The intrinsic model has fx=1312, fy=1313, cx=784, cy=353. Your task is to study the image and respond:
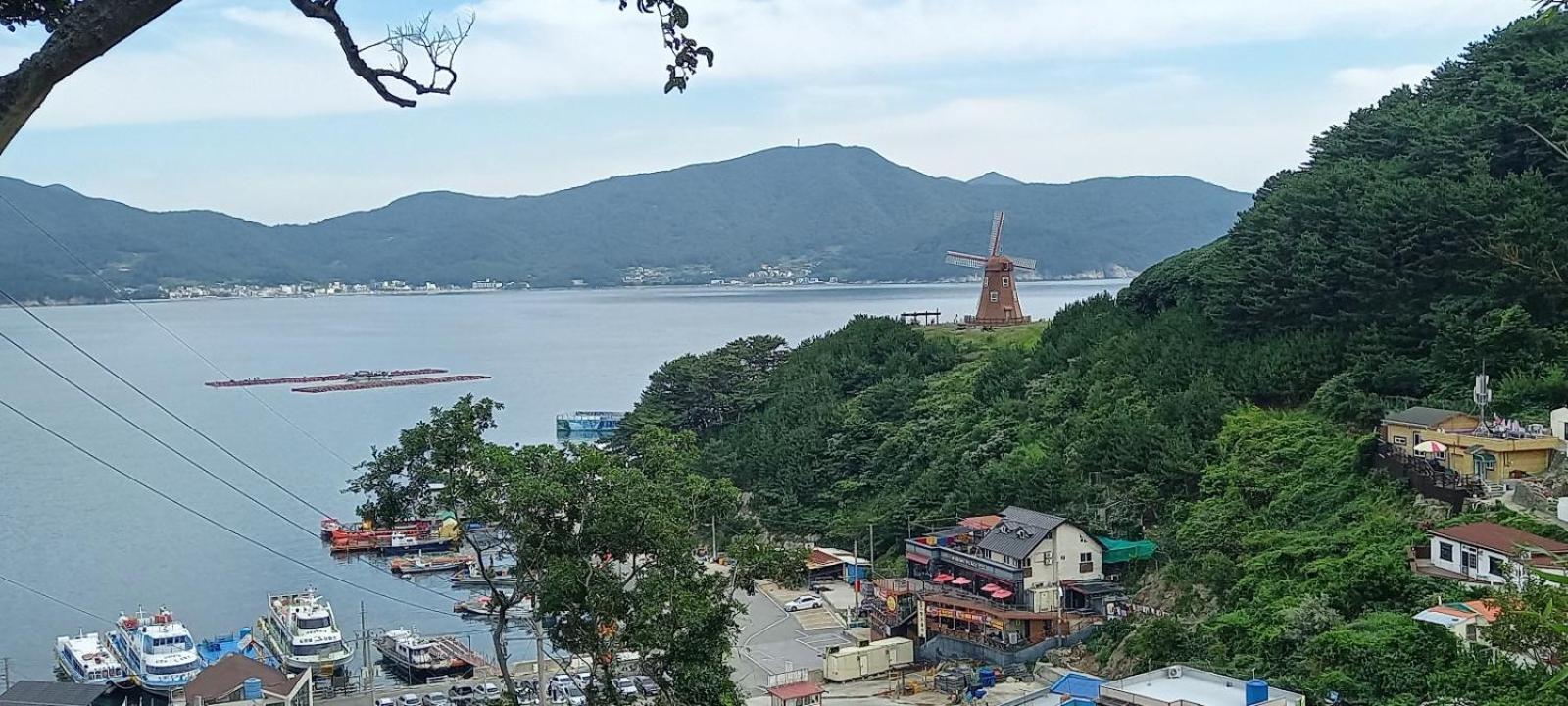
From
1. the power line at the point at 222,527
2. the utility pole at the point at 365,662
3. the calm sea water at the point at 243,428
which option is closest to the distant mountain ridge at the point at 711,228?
the calm sea water at the point at 243,428

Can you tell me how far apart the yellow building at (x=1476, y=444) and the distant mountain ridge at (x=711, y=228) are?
112549mm

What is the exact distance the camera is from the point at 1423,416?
14320mm

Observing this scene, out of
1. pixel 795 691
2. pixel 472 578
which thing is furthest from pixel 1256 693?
pixel 472 578

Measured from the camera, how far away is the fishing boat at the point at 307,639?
693 inches

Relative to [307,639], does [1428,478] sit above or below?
above

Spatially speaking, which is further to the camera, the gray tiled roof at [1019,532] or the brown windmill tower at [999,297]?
the brown windmill tower at [999,297]

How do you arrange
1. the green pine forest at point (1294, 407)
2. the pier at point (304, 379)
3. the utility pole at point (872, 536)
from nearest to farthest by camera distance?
the green pine forest at point (1294, 407) < the utility pole at point (872, 536) < the pier at point (304, 379)

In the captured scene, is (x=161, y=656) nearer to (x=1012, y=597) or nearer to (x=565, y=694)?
(x=565, y=694)

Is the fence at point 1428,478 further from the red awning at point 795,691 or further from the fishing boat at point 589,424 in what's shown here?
the fishing boat at point 589,424

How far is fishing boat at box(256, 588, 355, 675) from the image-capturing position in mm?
17609

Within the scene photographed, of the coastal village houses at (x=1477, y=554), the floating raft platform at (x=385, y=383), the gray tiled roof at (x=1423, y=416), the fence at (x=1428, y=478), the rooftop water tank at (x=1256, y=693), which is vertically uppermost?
the gray tiled roof at (x=1423, y=416)

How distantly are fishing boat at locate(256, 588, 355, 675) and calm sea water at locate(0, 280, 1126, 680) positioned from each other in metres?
1.85

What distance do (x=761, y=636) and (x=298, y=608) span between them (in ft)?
21.5

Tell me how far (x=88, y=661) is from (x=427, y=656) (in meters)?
4.44
